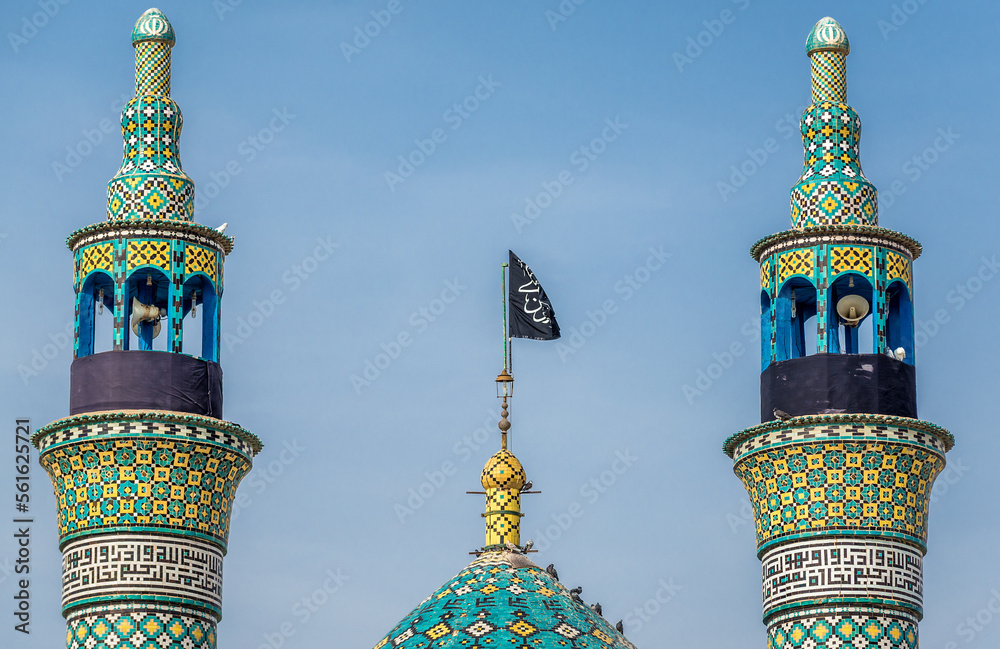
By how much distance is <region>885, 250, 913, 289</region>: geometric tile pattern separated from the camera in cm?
3944

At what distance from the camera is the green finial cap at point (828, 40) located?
40750mm

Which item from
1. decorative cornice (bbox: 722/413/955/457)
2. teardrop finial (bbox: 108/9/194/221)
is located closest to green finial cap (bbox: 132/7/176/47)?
teardrop finial (bbox: 108/9/194/221)

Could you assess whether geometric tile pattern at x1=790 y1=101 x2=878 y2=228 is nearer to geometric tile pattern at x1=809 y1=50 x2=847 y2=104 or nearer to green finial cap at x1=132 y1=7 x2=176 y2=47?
geometric tile pattern at x1=809 y1=50 x2=847 y2=104

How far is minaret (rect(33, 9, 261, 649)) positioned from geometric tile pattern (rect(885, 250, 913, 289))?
7765 millimetres

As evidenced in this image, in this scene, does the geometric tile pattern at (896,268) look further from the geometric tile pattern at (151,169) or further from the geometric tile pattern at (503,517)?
the geometric tile pattern at (151,169)

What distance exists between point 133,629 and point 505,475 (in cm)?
535

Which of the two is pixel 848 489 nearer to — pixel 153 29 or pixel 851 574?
pixel 851 574

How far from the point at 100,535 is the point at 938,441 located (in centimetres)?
978

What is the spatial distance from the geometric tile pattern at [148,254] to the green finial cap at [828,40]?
26.9 feet

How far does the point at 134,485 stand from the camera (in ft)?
126

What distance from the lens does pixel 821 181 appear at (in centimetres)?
3997

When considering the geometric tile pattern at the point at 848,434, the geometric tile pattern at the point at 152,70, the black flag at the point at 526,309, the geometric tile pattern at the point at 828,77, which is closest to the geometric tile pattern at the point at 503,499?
the black flag at the point at 526,309

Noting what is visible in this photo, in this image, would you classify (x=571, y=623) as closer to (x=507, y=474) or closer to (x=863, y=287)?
(x=507, y=474)

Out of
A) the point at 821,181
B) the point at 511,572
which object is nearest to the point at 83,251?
the point at 511,572
